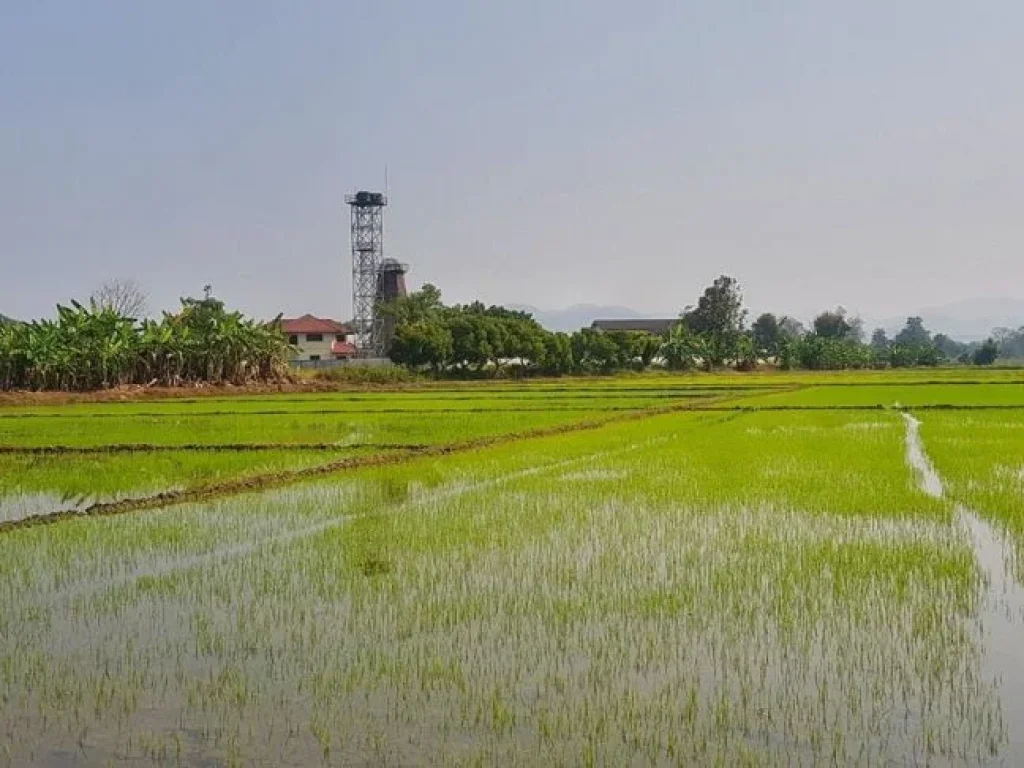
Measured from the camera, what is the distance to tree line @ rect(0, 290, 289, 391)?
111 ft

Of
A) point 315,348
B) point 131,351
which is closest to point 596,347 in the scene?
point 315,348

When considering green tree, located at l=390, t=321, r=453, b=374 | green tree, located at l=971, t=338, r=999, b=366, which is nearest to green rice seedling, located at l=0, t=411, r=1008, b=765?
green tree, located at l=390, t=321, r=453, b=374

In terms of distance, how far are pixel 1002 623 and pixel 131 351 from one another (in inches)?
1342

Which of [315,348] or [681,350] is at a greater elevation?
[315,348]

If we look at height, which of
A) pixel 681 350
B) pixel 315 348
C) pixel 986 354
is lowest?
pixel 986 354

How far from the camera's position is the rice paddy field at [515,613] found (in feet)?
13.2

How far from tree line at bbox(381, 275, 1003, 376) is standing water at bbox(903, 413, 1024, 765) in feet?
135

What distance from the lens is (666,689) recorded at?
178 inches

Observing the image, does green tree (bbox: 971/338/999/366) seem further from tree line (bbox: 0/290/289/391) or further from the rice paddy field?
the rice paddy field

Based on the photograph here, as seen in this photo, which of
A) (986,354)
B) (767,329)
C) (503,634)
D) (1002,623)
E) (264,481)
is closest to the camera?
(503,634)

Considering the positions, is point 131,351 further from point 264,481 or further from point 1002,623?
point 1002,623

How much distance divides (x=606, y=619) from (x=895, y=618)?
152cm

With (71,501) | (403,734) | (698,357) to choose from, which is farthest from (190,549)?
(698,357)

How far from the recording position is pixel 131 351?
118 feet
